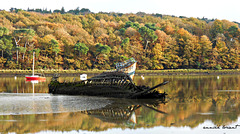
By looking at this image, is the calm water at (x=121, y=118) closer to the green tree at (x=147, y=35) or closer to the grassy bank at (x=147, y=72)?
the grassy bank at (x=147, y=72)

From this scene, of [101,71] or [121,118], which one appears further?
[101,71]

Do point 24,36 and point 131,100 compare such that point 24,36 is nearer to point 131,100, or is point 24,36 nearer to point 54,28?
point 54,28

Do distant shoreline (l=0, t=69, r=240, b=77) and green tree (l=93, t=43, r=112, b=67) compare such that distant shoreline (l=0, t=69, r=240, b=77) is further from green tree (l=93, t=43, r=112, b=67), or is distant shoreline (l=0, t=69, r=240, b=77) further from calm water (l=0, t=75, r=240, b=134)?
calm water (l=0, t=75, r=240, b=134)

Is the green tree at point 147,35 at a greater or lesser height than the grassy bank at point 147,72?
greater

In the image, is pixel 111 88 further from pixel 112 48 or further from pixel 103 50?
pixel 112 48

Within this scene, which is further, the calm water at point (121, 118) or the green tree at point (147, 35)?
the green tree at point (147, 35)

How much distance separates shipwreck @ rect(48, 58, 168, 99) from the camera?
29953mm

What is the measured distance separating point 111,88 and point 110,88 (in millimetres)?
127

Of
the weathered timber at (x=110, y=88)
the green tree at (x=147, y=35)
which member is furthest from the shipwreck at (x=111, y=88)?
the green tree at (x=147, y=35)

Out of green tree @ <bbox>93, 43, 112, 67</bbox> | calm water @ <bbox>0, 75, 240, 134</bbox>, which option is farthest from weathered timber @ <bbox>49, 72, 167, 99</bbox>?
green tree @ <bbox>93, 43, 112, 67</bbox>

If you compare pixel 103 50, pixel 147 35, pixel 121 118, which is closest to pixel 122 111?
pixel 121 118

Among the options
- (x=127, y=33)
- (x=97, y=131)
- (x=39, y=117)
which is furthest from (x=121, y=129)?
Answer: (x=127, y=33)

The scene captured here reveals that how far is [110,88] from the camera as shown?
32500 mm

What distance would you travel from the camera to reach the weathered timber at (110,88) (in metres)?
30.0
